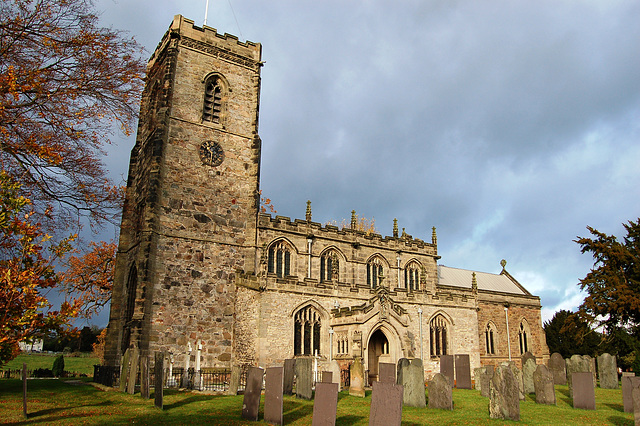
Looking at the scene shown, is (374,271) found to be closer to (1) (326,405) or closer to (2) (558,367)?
(2) (558,367)

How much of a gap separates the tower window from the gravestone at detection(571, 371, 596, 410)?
20.7 m

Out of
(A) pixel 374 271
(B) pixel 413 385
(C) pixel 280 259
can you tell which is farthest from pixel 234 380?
(A) pixel 374 271

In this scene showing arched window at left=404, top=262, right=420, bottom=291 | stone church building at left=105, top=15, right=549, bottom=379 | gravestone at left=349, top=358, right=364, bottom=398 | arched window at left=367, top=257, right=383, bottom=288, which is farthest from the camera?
arched window at left=404, top=262, right=420, bottom=291

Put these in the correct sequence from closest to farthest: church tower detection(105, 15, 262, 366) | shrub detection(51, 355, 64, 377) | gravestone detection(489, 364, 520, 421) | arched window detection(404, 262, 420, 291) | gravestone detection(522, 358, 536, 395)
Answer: gravestone detection(489, 364, 520, 421)
gravestone detection(522, 358, 536, 395)
church tower detection(105, 15, 262, 366)
shrub detection(51, 355, 64, 377)
arched window detection(404, 262, 420, 291)

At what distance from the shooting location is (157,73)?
2723 cm

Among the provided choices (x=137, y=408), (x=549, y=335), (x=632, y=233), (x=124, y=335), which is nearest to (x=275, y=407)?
(x=137, y=408)

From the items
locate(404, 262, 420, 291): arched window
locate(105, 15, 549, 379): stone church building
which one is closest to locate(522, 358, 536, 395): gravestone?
locate(105, 15, 549, 379): stone church building

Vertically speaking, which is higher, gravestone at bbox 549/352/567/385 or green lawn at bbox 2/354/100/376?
gravestone at bbox 549/352/567/385

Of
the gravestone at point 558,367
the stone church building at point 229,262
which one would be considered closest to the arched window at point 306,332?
the stone church building at point 229,262

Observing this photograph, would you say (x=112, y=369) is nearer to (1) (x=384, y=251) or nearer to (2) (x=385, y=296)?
(2) (x=385, y=296)

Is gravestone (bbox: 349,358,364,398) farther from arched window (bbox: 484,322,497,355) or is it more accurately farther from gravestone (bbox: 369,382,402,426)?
arched window (bbox: 484,322,497,355)

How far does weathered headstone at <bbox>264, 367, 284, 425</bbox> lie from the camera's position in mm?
11086

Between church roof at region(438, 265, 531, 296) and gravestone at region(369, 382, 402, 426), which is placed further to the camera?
church roof at region(438, 265, 531, 296)

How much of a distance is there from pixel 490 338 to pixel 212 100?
79.7ft
